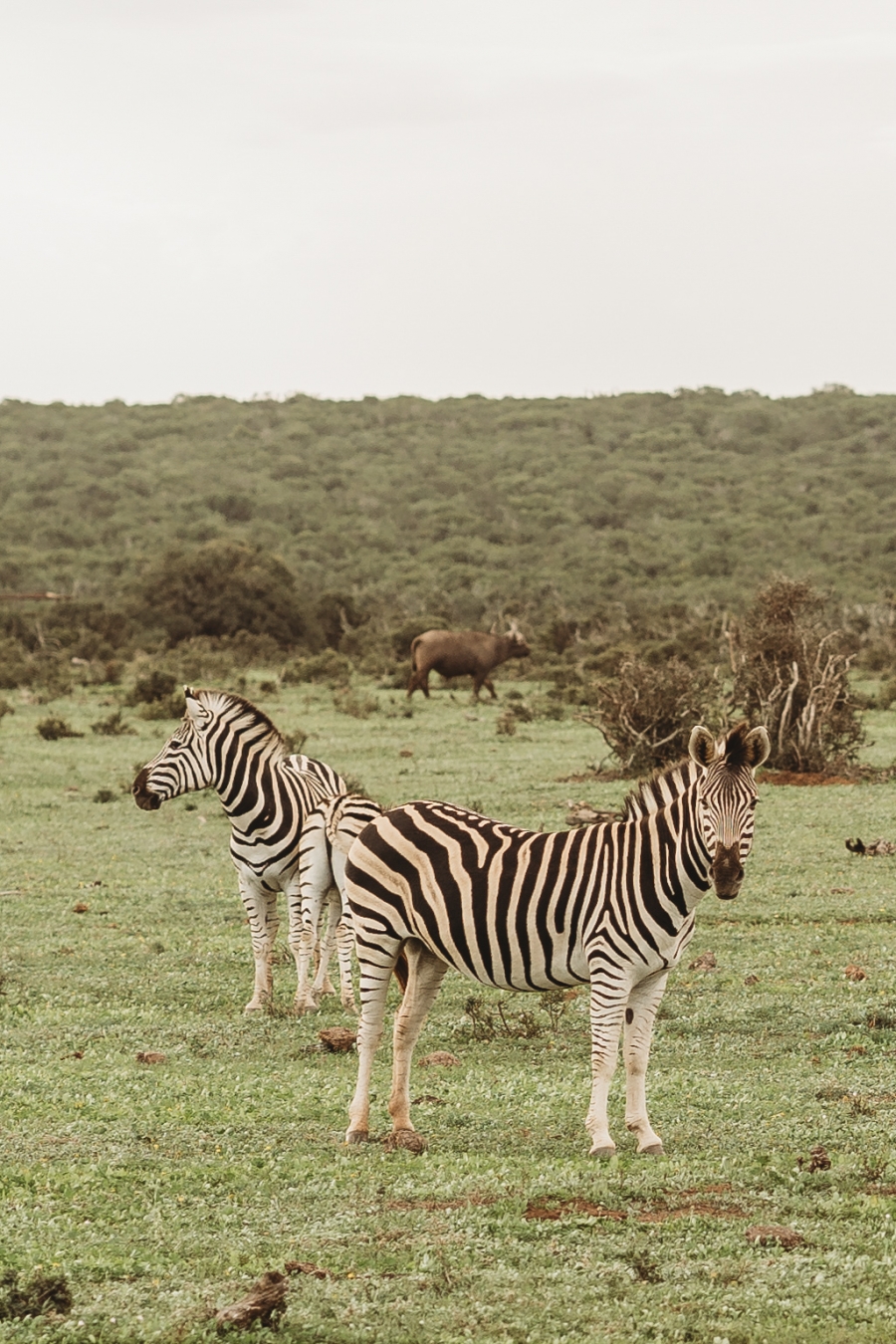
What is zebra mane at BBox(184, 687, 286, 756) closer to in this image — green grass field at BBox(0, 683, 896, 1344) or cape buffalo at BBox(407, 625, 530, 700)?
green grass field at BBox(0, 683, 896, 1344)

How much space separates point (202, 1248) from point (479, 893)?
2336 mm

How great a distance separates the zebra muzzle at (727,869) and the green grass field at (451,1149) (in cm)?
134

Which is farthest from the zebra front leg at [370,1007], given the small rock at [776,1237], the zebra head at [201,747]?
the zebra head at [201,747]

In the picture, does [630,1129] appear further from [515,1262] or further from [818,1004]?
[818,1004]

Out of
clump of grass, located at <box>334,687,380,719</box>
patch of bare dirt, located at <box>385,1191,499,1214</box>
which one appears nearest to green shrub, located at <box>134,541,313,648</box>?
clump of grass, located at <box>334,687,380,719</box>

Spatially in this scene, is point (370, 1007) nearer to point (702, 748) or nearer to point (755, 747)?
point (702, 748)

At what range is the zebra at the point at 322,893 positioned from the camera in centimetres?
1126

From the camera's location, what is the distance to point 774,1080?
9.54 meters

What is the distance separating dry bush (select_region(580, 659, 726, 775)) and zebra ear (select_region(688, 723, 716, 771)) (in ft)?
49.3

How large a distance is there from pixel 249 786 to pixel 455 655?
77.2ft

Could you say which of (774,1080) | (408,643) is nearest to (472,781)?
(774,1080)

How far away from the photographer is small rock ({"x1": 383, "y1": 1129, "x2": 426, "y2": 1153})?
8039 mm

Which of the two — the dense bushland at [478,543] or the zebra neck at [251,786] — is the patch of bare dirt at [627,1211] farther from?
the dense bushland at [478,543]

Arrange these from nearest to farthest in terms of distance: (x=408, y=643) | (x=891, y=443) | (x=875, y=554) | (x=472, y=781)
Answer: (x=472, y=781), (x=408, y=643), (x=875, y=554), (x=891, y=443)
